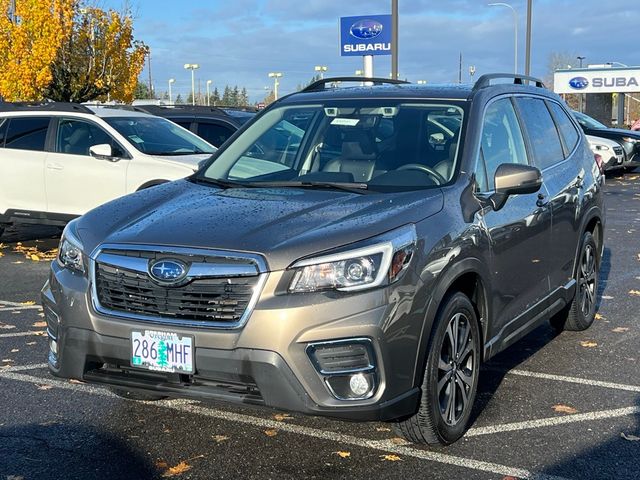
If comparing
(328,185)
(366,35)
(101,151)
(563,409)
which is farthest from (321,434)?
(366,35)

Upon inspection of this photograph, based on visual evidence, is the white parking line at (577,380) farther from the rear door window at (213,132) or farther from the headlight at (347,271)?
the rear door window at (213,132)

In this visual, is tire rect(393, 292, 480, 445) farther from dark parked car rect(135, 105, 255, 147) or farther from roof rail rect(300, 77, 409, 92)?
dark parked car rect(135, 105, 255, 147)

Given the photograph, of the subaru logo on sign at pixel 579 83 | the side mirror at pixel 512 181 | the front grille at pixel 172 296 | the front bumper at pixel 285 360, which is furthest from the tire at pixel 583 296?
the subaru logo on sign at pixel 579 83

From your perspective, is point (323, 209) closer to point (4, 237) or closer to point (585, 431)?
point (585, 431)

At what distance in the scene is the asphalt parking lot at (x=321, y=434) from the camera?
409 cm

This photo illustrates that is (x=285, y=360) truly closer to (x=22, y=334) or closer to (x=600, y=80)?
(x=22, y=334)

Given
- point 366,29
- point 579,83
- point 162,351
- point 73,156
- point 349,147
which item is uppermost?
point 366,29

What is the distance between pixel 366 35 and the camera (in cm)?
2062

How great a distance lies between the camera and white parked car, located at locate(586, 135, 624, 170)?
69.1 ft

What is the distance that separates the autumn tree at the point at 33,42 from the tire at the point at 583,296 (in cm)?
1942

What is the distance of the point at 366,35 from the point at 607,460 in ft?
57.4

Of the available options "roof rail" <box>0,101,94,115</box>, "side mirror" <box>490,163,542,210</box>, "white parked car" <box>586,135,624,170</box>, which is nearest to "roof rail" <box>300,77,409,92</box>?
"side mirror" <box>490,163,542,210</box>

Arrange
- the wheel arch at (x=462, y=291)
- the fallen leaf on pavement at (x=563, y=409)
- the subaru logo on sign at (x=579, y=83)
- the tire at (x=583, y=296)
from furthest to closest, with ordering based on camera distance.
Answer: the subaru logo on sign at (x=579, y=83) < the tire at (x=583, y=296) < the fallen leaf on pavement at (x=563, y=409) < the wheel arch at (x=462, y=291)

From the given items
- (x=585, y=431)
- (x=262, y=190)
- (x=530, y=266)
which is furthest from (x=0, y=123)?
(x=585, y=431)
